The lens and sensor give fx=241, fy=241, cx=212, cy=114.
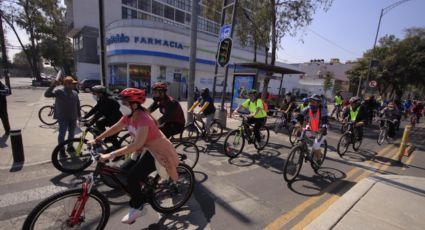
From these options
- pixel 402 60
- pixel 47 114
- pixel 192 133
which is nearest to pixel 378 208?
pixel 192 133

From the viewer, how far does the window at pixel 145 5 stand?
41.6 meters

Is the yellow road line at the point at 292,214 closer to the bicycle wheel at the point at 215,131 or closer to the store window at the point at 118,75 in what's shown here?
the bicycle wheel at the point at 215,131

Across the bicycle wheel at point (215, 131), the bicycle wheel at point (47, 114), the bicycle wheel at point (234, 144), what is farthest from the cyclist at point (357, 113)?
the bicycle wheel at point (47, 114)

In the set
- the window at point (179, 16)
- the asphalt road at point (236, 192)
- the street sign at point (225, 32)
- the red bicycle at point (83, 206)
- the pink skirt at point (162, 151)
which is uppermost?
the window at point (179, 16)

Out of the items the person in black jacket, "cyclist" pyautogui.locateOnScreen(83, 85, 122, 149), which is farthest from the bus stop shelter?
the person in black jacket

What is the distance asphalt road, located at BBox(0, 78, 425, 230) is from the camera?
356 cm

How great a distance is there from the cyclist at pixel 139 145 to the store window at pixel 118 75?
88.4ft

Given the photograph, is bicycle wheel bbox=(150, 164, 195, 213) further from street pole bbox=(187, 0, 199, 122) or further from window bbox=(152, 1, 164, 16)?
window bbox=(152, 1, 164, 16)

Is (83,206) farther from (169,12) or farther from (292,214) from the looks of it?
(169,12)

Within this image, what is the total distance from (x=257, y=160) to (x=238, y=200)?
2471mm

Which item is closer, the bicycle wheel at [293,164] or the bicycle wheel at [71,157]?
the bicycle wheel at [71,157]

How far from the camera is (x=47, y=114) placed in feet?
31.7

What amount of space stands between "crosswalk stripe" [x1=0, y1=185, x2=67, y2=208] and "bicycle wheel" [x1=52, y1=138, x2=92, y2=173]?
2.03 feet

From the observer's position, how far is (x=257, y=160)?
21.7 ft
